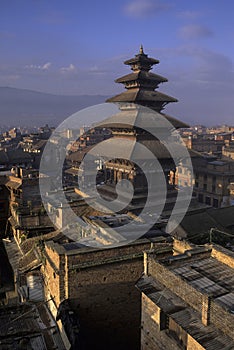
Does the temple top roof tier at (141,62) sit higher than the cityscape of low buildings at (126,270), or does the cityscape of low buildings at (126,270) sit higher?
the temple top roof tier at (141,62)

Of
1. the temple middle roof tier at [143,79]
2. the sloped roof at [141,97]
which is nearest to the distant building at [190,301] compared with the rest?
the sloped roof at [141,97]

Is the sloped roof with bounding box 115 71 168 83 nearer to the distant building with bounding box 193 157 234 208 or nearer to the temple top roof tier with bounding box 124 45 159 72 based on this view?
the temple top roof tier with bounding box 124 45 159 72

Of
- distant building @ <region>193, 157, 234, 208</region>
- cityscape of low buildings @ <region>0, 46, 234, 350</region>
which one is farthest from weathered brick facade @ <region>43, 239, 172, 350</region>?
distant building @ <region>193, 157, 234, 208</region>

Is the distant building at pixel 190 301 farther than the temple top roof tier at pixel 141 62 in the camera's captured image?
No

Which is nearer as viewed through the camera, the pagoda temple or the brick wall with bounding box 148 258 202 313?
the brick wall with bounding box 148 258 202 313

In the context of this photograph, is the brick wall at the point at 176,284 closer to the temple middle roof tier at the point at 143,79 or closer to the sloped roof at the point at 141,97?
the sloped roof at the point at 141,97

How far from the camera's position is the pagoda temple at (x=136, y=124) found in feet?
90.0

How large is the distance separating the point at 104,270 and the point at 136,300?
2363mm

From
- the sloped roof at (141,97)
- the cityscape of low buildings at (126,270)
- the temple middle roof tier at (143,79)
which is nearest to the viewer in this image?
the cityscape of low buildings at (126,270)

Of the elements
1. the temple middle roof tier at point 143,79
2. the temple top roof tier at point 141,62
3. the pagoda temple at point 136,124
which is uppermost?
the temple top roof tier at point 141,62

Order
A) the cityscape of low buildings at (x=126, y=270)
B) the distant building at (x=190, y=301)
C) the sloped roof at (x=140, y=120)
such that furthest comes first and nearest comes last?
the sloped roof at (x=140, y=120)
the cityscape of low buildings at (x=126, y=270)
the distant building at (x=190, y=301)

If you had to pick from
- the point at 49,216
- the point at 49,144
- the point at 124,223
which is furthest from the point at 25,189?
the point at 49,144

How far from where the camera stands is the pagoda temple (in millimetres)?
27438

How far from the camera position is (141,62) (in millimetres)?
30000
